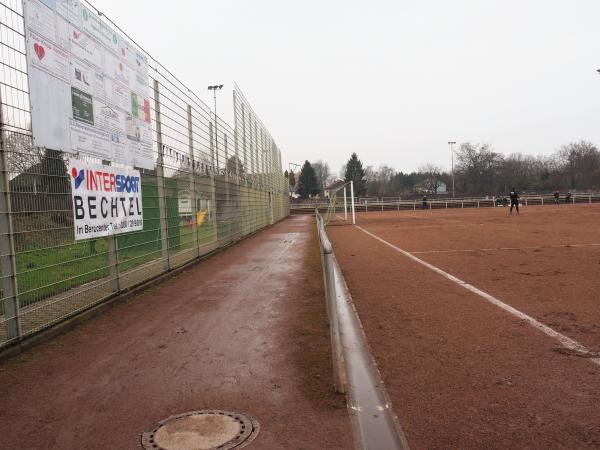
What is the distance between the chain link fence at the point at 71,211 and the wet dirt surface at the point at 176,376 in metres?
0.49

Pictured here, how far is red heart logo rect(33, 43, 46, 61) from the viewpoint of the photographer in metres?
4.98

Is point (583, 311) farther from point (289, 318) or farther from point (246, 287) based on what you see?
point (246, 287)

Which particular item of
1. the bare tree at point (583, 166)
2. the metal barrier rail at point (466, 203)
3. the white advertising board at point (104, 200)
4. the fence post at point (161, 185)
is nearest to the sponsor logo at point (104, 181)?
the white advertising board at point (104, 200)

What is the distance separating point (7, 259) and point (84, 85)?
8.31 ft

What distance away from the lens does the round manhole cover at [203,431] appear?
278 centimetres

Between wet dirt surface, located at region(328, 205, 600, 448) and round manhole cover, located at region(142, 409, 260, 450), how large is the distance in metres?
0.98

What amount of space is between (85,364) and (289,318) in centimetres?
226

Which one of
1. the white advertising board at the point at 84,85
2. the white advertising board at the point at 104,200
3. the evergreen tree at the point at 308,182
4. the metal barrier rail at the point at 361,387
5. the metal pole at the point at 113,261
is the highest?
the evergreen tree at the point at 308,182

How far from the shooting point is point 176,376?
3891 mm

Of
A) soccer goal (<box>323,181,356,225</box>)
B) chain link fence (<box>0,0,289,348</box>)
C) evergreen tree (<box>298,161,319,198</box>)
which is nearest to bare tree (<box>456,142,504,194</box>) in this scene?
evergreen tree (<box>298,161,319,198</box>)

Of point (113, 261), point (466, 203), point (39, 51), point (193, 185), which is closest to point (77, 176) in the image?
point (39, 51)

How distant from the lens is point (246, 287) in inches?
313

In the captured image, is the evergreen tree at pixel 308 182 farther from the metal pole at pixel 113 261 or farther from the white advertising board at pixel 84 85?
the metal pole at pixel 113 261

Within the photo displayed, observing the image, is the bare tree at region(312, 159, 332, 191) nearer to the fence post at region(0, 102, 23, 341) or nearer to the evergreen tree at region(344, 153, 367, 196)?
the evergreen tree at region(344, 153, 367, 196)
